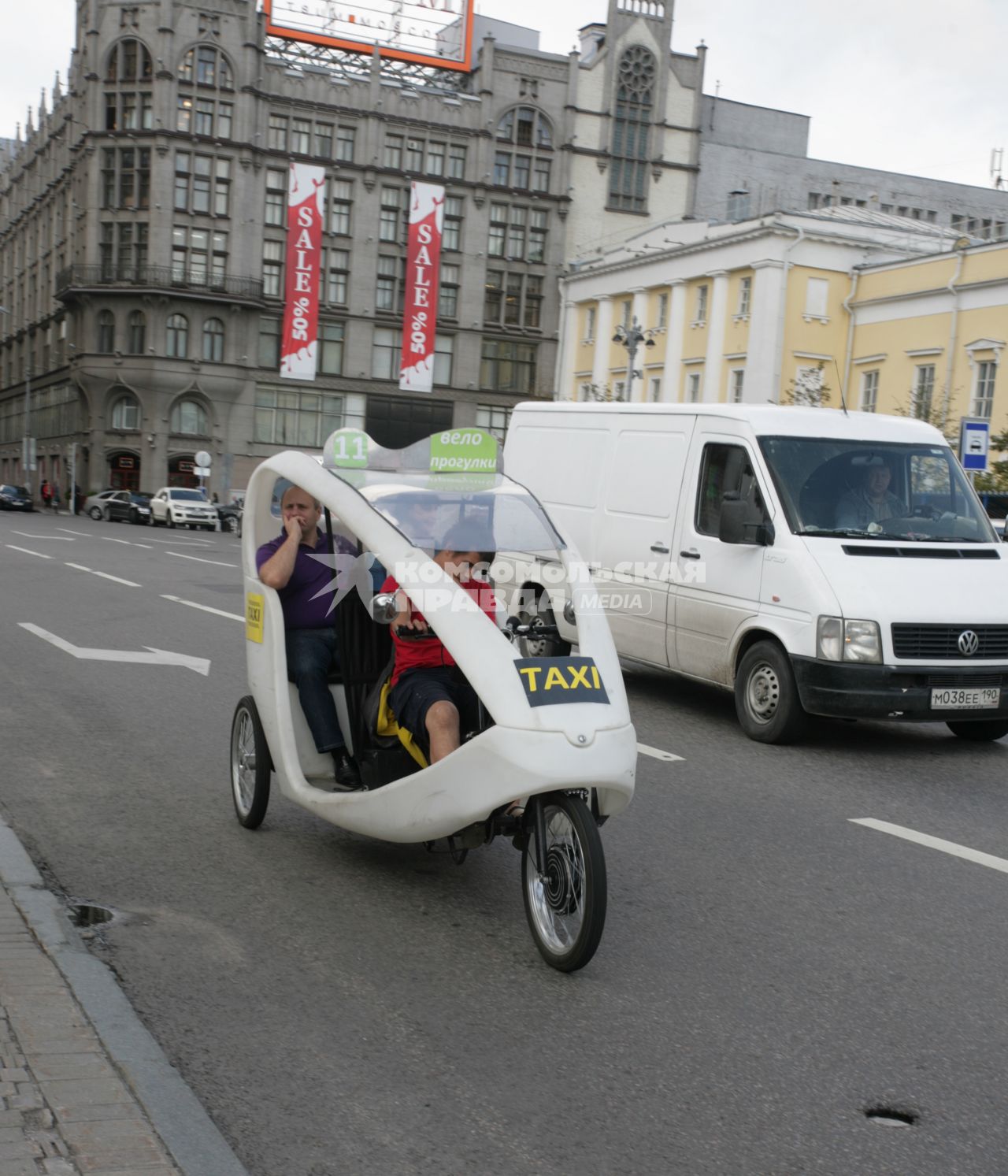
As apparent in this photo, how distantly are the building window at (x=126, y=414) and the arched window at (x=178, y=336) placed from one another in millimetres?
3039

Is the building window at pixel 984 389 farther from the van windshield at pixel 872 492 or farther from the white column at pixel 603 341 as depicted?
the van windshield at pixel 872 492

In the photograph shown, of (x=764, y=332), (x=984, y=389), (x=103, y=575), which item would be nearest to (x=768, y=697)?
(x=103, y=575)

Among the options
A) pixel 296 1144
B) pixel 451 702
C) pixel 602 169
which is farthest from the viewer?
pixel 602 169

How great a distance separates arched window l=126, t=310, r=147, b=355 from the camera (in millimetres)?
66438

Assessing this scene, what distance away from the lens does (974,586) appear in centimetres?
918

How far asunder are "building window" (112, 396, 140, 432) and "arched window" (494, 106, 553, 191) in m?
21.1

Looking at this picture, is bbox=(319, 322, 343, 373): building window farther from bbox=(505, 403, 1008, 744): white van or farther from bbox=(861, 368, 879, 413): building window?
bbox=(505, 403, 1008, 744): white van

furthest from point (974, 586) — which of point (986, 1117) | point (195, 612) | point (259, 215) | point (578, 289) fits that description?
point (259, 215)

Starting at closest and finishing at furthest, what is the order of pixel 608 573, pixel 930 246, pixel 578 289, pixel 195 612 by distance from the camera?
pixel 608 573
pixel 195 612
pixel 930 246
pixel 578 289

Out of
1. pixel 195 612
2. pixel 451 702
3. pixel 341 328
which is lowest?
pixel 195 612

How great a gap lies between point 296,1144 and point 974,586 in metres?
6.84

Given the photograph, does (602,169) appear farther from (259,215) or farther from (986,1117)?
(986,1117)

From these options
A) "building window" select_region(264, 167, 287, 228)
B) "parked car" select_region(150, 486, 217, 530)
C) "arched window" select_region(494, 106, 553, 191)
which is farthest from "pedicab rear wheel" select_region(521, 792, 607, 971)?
"arched window" select_region(494, 106, 553, 191)

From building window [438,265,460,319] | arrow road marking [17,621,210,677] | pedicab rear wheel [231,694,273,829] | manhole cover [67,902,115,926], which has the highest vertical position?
building window [438,265,460,319]
